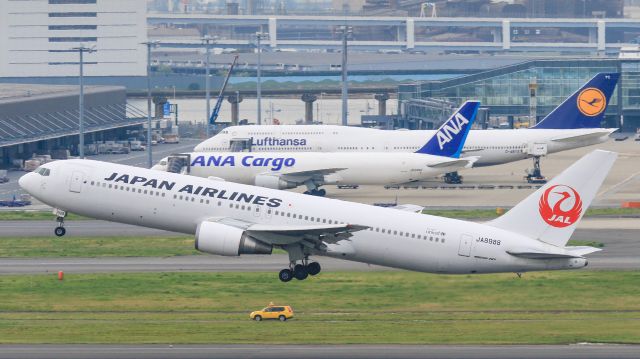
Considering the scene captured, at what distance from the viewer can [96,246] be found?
91.8 m

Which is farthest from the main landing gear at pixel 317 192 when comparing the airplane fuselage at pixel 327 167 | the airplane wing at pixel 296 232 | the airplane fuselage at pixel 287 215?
the airplane wing at pixel 296 232

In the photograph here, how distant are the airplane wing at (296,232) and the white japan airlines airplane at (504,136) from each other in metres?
68.7

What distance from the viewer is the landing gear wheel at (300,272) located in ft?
236

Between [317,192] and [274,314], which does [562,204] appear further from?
[317,192]

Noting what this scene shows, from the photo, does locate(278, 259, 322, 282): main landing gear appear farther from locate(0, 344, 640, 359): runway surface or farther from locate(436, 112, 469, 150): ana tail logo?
locate(436, 112, 469, 150): ana tail logo

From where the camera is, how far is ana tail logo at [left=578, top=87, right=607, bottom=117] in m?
140

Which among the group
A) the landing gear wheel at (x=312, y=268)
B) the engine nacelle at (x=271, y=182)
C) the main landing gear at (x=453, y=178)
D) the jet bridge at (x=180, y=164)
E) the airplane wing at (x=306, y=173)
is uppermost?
the jet bridge at (x=180, y=164)

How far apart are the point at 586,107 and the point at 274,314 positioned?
81439mm

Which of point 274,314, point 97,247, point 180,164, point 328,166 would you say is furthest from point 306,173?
point 274,314

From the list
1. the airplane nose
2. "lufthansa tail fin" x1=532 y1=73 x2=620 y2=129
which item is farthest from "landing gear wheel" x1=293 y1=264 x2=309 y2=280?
"lufthansa tail fin" x1=532 y1=73 x2=620 y2=129

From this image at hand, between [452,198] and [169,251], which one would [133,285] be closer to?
[169,251]

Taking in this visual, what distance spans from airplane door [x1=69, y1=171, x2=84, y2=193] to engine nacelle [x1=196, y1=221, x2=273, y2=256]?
774 cm

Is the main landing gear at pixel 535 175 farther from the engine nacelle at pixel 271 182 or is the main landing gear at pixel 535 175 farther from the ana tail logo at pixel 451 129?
the engine nacelle at pixel 271 182

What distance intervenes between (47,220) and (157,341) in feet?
164
